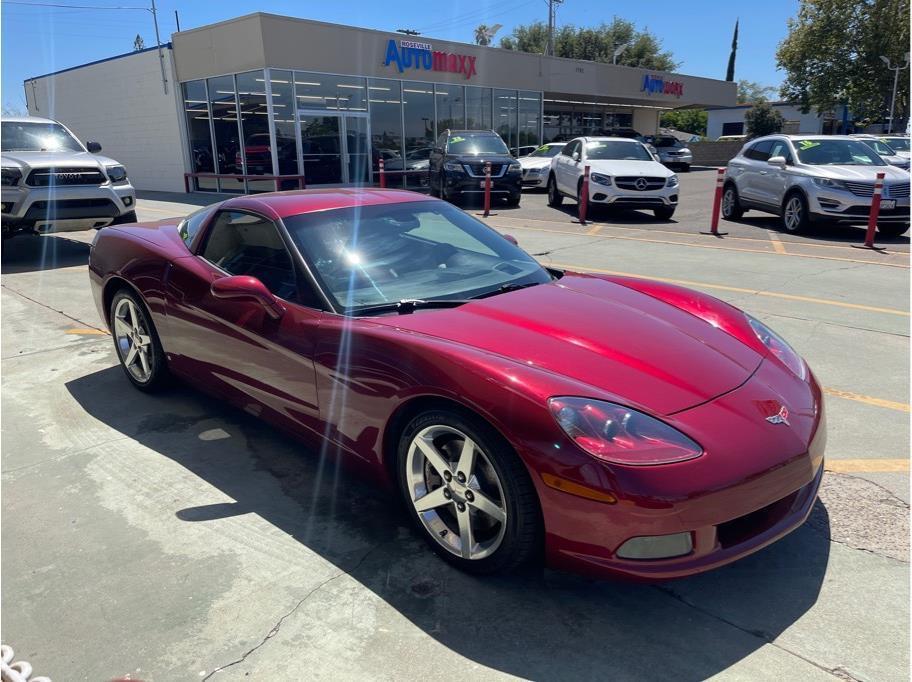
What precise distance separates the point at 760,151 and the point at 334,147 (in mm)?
12845

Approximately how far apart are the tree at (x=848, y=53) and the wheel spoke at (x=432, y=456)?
158 feet

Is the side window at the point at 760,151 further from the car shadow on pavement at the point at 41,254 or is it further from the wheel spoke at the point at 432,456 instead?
the wheel spoke at the point at 432,456

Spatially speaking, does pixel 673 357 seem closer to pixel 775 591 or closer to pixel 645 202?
pixel 775 591

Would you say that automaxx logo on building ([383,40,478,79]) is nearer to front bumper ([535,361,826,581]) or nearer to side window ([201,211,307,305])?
side window ([201,211,307,305])

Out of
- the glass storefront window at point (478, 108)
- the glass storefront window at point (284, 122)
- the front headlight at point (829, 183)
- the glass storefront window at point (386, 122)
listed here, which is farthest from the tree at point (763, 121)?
the front headlight at point (829, 183)

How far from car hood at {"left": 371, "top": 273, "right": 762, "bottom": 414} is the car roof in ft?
3.33

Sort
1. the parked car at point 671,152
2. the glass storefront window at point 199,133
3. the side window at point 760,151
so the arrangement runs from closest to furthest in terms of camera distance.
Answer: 1. the side window at point 760,151
2. the glass storefront window at point 199,133
3. the parked car at point 671,152

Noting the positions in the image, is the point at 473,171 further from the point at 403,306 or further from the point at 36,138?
the point at 403,306

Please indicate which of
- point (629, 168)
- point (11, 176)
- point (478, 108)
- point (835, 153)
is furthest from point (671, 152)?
point (11, 176)

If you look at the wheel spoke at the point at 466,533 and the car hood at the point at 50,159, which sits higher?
the car hood at the point at 50,159

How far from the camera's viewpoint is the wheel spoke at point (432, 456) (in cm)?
251

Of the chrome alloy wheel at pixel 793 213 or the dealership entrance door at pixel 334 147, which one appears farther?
the dealership entrance door at pixel 334 147

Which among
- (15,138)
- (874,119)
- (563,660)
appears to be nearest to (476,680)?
(563,660)

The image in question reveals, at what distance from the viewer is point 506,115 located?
88.0 ft
